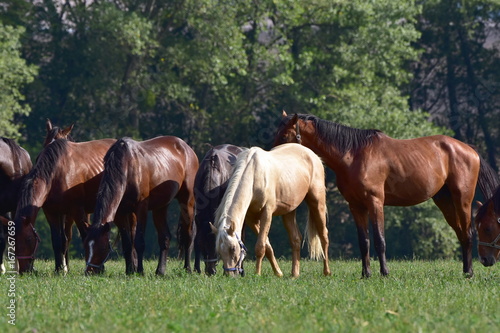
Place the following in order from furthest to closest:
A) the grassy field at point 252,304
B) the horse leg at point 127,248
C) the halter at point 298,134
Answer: the horse leg at point 127,248 → the halter at point 298,134 → the grassy field at point 252,304

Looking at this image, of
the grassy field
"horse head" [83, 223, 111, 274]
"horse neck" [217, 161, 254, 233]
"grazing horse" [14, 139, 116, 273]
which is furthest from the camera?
"grazing horse" [14, 139, 116, 273]

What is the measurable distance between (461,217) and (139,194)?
17.0ft

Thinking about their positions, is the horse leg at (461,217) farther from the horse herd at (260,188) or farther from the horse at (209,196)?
the horse at (209,196)

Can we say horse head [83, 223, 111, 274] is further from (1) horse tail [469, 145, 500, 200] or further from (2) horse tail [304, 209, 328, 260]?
(1) horse tail [469, 145, 500, 200]

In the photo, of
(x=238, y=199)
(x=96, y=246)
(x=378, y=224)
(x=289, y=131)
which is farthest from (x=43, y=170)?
(x=378, y=224)

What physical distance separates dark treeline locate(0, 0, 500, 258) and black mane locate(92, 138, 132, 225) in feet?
59.5

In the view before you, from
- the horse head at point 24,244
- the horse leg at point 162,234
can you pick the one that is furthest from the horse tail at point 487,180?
the horse head at point 24,244

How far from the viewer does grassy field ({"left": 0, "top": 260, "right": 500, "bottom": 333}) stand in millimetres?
7430

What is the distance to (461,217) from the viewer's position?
13.5 metres

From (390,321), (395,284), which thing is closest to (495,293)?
(395,284)

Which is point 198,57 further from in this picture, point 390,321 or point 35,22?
point 390,321

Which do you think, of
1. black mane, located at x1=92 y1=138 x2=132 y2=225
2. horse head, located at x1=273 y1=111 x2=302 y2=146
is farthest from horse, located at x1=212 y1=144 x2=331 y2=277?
black mane, located at x1=92 y1=138 x2=132 y2=225

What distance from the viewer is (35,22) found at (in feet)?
118

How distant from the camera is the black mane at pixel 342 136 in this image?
13.0 meters
